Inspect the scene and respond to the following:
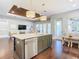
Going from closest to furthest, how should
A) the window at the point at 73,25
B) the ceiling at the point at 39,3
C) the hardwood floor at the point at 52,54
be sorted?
the hardwood floor at the point at 52,54
the ceiling at the point at 39,3
the window at the point at 73,25

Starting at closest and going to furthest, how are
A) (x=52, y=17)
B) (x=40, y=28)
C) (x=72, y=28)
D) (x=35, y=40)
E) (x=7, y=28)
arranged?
(x=35, y=40) < (x=72, y=28) < (x=52, y=17) < (x=7, y=28) < (x=40, y=28)

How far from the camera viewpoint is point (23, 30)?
1349 cm

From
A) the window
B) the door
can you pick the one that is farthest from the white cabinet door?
the door

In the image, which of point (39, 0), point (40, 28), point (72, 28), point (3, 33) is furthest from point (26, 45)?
point (40, 28)

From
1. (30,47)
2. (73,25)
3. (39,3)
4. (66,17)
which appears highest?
(39,3)

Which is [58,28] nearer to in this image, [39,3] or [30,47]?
[39,3]

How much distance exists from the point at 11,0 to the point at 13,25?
7199mm

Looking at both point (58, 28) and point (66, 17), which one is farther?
point (58, 28)

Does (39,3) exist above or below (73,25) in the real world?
above

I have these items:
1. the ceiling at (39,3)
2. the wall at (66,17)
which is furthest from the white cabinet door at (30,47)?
the wall at (66,17)

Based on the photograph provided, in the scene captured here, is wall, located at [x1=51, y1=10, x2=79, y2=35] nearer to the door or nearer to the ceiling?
the door

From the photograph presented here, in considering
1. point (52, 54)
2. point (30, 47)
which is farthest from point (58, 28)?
point (30, 47)

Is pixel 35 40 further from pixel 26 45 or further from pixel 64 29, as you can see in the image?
pixel 64 29

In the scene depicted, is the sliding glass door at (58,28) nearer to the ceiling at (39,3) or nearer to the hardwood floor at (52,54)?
the ceiling at (39,3)
